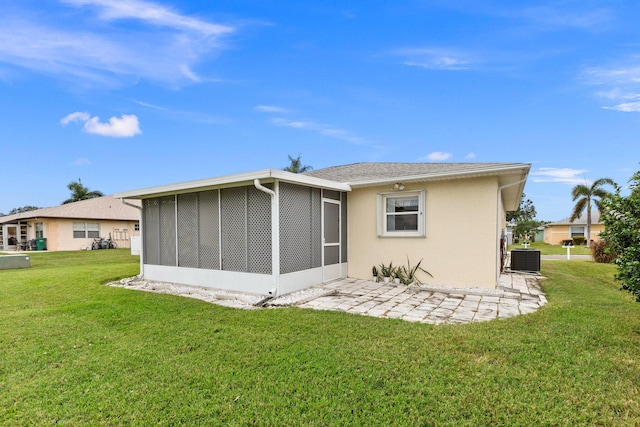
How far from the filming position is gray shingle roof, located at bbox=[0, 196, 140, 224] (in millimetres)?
22844

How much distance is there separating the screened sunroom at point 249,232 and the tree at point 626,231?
5281 millimetres

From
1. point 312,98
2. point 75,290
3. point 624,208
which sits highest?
point 312,98

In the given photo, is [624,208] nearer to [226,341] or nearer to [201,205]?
[226,341]

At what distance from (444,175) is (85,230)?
88.8 ft

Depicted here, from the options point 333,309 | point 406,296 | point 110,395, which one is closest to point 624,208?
point 406,296

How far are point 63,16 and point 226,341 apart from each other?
10.0 meters

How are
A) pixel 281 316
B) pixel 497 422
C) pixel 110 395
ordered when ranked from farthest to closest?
pixel 281 316 → pixel 110 395 → pixel 497 422

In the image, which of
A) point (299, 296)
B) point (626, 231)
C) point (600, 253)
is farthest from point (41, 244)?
point (600, 253)

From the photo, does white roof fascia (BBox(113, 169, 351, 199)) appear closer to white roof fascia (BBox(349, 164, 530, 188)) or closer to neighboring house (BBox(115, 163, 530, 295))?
neighboring house (BBox(115, 163, 530, 295))

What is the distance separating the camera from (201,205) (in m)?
7.88

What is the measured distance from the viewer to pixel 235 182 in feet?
22.2

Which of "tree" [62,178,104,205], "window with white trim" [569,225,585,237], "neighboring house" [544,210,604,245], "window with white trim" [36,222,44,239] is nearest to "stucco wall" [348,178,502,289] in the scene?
"window with white trim" [36,222,44,239]

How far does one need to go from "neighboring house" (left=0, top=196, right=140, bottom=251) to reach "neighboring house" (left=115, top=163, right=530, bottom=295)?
1921cm

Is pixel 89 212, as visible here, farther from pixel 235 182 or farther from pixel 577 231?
pixel 577 231
